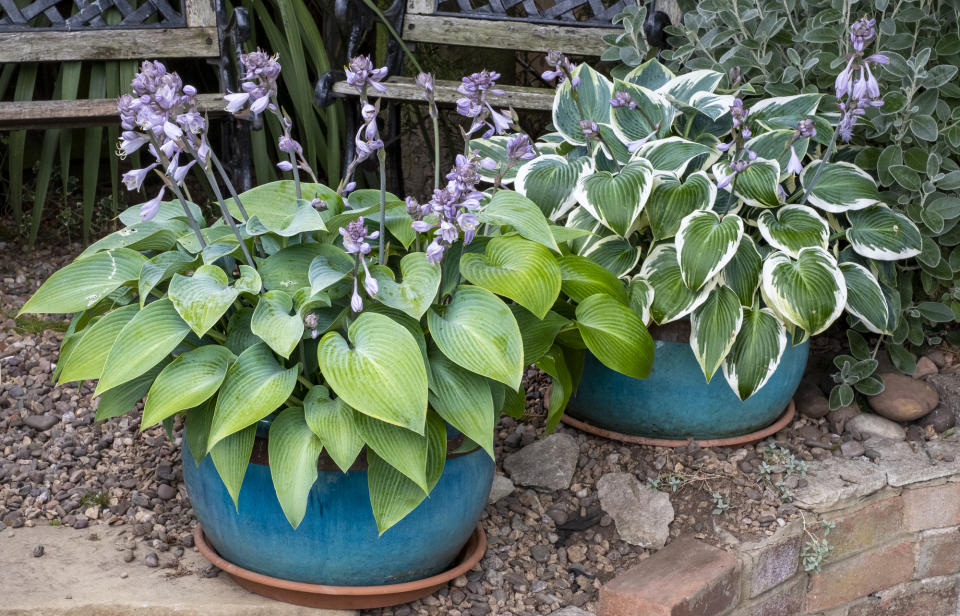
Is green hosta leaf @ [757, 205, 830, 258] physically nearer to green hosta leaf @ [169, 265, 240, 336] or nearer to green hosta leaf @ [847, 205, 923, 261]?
green hosta leaf @ [847, 205, 923, 261]

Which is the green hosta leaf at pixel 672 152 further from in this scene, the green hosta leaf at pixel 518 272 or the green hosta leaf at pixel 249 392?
the green hosta leaf at pixel 249 392

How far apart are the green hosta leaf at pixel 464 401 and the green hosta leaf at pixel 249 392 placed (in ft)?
0.72

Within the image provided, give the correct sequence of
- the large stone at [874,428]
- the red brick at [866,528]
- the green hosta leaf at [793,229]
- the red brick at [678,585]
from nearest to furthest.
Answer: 1. the red brick at [678,585]
2. the green hosta leaf at [793,229]
3. the red brick at [866,528]
4. the large stone at [874,428]

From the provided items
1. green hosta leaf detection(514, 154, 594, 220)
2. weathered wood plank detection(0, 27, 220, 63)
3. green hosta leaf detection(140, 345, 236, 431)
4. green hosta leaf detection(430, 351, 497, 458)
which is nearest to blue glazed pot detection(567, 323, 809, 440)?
green hosta leaf detection(514, 154, 594, 220)

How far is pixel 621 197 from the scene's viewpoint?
76.2 inches

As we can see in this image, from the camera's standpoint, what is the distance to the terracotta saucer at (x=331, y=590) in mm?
1638

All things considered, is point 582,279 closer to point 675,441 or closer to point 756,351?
point 756,351

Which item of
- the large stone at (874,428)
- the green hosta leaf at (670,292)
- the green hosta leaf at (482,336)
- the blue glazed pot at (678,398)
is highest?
the green hosta leaf at (482,336)

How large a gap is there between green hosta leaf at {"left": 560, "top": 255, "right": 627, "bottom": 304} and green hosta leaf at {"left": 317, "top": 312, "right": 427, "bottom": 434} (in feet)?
1.37

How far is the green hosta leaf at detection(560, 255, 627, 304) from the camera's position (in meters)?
1.76

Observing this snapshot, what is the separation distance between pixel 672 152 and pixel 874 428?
909mm

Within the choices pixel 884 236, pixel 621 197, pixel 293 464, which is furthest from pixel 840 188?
pixel 293 464

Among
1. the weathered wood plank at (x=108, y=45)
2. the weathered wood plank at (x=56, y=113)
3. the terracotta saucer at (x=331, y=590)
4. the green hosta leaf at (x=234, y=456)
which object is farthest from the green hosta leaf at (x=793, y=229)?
the weathered wood plank at (x=108, y=45)

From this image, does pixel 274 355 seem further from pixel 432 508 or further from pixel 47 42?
pixel 47 42
